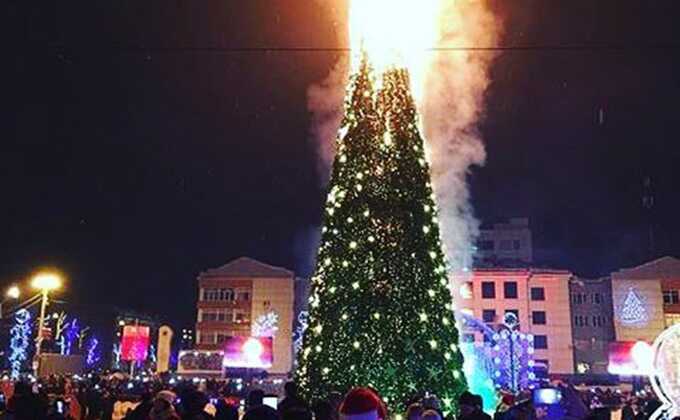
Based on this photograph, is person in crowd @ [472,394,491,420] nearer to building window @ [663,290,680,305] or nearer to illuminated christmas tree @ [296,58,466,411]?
illuminated christmas tree @ [296,58,466,411]

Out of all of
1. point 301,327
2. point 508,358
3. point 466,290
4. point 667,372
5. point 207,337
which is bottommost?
point 667,372

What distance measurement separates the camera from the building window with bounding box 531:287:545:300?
75625 millimetres

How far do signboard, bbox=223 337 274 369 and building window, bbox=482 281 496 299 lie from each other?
41.2 metres

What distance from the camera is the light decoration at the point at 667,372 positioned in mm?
10375

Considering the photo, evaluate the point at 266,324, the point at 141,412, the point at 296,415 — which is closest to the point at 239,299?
the point at 266,324

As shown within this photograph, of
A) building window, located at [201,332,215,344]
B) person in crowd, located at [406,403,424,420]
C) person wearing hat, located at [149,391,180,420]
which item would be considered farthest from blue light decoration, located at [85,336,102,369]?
person in crowd, located at [406,403,424,420]

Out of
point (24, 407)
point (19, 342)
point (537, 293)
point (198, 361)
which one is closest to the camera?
point (24, 407)

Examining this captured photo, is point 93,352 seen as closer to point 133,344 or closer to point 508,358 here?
point 133,344

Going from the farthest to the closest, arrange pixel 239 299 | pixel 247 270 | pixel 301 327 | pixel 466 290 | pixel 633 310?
pixel 247 270 < pixel 239 299 < pixel 466 290 < pixel 633 310 < pixel 301 327

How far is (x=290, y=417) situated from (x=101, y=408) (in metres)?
15.5

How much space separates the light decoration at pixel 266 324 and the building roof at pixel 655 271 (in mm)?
37152

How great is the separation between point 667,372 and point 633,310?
68850 mm

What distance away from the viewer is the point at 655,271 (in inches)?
2953

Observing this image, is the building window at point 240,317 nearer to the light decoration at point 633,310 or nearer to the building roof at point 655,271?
the light decoration at point 633,310
